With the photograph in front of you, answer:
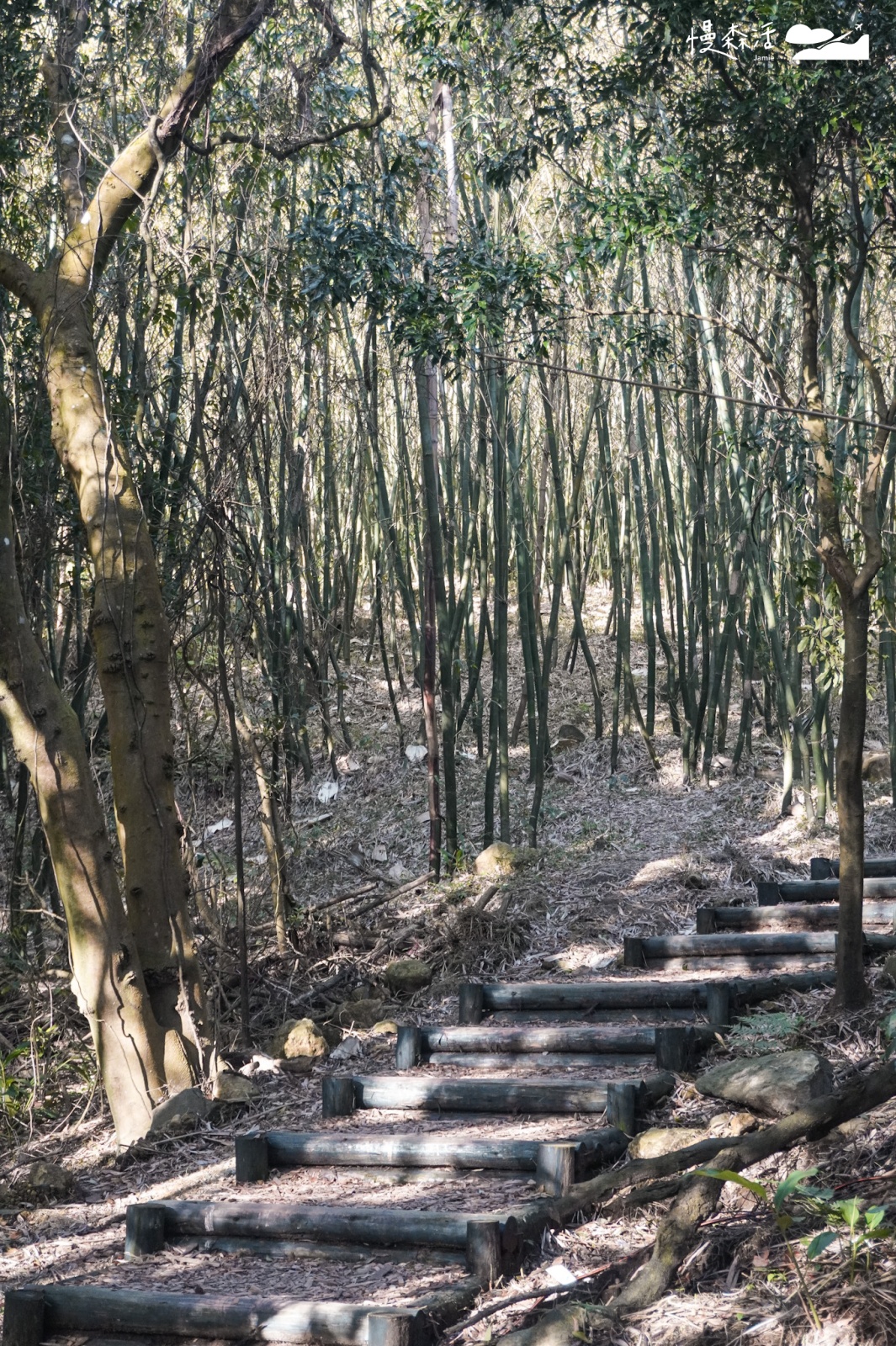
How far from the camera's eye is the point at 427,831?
7.15 meters

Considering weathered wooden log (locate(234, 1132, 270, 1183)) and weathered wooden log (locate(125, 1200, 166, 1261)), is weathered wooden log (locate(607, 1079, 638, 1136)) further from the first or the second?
weathered wooden log (locate(125, 1200, 166, 1261))

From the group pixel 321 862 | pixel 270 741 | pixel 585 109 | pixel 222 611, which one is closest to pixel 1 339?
pixel 222 611

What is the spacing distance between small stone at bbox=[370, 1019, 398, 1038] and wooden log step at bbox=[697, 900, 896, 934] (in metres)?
1.26

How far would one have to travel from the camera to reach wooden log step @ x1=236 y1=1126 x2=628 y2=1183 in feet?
9.75

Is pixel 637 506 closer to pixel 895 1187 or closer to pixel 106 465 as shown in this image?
pixel 106 465

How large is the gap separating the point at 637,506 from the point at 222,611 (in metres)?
3.96

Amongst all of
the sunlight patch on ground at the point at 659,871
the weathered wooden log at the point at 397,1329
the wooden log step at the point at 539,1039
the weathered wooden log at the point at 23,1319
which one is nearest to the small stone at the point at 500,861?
the sunlight patch on ground at the point at 659,871

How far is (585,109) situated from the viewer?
4438mm

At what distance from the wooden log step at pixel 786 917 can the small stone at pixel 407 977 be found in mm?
1120

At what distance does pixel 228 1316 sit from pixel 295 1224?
1.40 ft

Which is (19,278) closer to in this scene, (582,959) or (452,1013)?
(452,1013)

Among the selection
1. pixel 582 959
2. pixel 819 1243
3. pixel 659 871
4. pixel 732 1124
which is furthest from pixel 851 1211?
pixel 659 871

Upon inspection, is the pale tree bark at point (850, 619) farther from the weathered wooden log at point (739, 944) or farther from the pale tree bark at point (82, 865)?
the pale tree bark at point (82, 865)

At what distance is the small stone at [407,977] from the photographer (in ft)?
15.7
